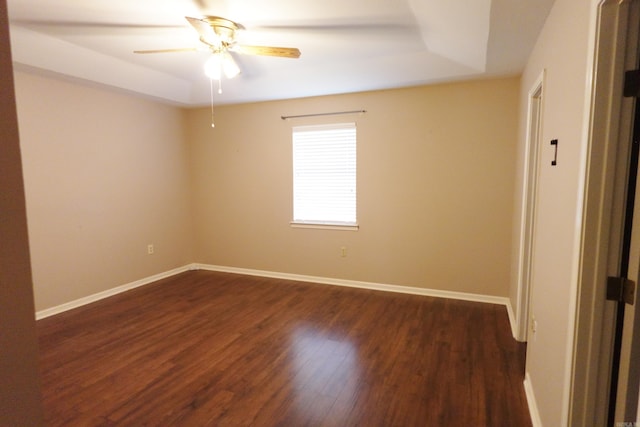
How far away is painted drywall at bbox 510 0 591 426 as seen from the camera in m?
1.38

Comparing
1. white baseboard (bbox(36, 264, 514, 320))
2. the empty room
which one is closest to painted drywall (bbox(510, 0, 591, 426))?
the empty room

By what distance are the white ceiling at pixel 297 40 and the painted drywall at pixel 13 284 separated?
6.92 feet

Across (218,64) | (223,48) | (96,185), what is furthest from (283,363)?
(96,185)

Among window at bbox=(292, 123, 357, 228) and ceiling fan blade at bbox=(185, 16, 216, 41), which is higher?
ceiling fan blade at bbox=(185, 16, 216, 41)

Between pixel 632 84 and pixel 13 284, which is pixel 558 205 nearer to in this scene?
pixel 632 84

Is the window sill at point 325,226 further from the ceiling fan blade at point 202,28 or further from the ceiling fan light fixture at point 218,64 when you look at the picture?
the ceiling fan blade at point 202,28

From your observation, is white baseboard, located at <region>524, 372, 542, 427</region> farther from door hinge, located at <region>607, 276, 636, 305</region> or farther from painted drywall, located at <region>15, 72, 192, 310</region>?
painted drywall, located at <region>15, 72, 192, 310</region>

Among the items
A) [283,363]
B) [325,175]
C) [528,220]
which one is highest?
[325,175]

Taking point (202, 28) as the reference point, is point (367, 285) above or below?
below

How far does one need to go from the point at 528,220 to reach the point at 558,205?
4.02 feet

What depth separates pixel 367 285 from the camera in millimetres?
4273

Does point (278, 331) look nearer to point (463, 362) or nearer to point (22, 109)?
point (463, 362)

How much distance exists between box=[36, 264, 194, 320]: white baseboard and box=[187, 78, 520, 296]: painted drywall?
0.79m

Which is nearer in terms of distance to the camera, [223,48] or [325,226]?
[223,48]
